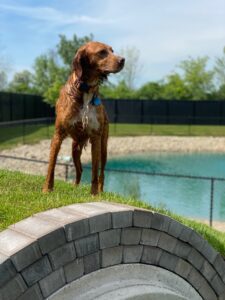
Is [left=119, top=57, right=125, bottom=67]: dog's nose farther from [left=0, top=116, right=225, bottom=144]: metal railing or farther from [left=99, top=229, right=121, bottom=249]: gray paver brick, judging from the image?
[left=0, top=116, right=225, bottom=144]: metal railing

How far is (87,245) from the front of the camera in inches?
156

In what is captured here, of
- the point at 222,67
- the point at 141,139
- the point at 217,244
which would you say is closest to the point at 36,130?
the point at 141,139

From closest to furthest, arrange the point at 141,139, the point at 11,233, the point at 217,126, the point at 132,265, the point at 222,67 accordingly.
→ the point at 11,233
the point at 132,265
the point at 141,139
the point at 217,126
the point at 222,67

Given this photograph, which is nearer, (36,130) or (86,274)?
(86,274)

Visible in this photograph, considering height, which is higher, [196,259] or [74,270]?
[74,270]

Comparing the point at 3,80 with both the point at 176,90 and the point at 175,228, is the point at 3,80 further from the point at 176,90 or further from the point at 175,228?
the point at 175,228

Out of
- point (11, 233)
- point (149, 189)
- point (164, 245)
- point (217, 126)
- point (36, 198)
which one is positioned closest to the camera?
point (11, 233)

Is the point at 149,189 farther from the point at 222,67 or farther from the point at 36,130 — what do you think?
the point at 222,67

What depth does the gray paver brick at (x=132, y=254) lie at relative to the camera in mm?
4352

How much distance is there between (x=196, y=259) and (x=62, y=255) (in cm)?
183

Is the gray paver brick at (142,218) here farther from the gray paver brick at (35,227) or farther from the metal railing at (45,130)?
the metal railing at (45,130)

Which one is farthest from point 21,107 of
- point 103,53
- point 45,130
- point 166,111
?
point 103,53

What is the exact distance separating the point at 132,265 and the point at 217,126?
1527 inches

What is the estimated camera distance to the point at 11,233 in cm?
376
